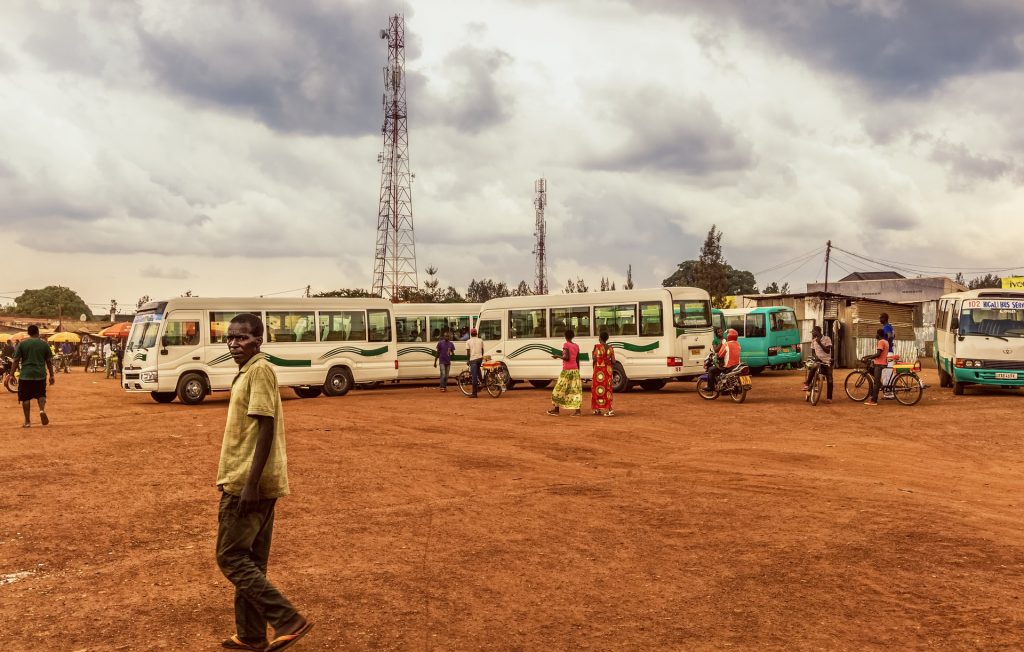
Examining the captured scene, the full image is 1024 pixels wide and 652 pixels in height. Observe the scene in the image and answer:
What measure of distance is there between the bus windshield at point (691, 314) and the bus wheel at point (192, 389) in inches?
476

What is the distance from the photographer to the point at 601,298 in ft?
78.7

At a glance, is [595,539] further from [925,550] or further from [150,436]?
[150,436]

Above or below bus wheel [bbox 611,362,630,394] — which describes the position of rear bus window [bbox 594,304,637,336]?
above

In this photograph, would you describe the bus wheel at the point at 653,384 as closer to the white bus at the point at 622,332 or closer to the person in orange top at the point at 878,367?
the white bus at the point at 622,332

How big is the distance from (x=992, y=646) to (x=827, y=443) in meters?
8.39

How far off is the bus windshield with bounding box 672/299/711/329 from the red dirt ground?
8.80m

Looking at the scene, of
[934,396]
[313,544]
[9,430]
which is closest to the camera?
[313,544]

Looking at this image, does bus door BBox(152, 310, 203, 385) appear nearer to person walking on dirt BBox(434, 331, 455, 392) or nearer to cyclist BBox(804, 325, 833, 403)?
person walking on dirt BBox(434, 331, 455, 392)

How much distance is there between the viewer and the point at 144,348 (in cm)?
2141

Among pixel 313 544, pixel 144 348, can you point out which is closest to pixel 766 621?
pixel 313 544

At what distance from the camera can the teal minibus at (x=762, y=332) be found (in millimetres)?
31203

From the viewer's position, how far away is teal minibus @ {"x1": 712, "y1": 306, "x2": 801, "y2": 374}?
102 feet

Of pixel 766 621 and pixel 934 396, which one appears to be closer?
pixel 766 621

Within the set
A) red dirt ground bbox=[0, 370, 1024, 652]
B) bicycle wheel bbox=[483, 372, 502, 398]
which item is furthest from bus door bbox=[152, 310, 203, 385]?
red dirt ground bbox=[0, 370, 1024, 652]
